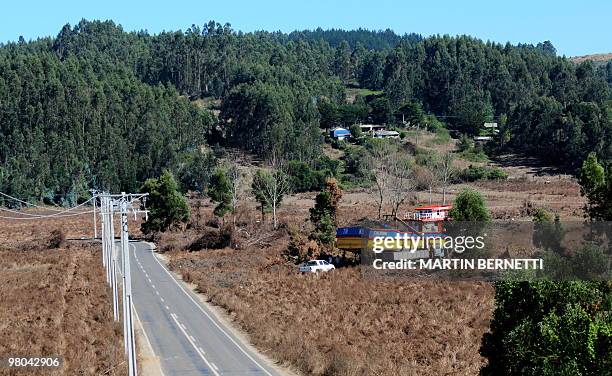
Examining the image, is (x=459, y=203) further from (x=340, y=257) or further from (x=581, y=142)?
(x=581, y=142)

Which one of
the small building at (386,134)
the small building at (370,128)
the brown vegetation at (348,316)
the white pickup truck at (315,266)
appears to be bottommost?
the white pickup truck at (315,266)

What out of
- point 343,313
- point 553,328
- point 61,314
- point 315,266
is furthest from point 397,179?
point 553,328

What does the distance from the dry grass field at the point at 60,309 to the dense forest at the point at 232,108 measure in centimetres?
4275

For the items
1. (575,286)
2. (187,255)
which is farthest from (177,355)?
(187,255)

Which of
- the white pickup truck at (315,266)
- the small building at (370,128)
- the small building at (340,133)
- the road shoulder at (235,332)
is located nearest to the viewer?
the road shoulder at (235,332)

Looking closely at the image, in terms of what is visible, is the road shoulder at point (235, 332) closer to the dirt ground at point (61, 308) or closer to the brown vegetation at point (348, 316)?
the brown vegetation at point (348, 316)

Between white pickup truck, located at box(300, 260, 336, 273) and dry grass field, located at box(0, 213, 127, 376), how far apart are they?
1201 cm

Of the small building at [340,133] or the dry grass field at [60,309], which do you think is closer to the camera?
the dry grass field at [60,309]

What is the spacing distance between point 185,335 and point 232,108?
378 ft

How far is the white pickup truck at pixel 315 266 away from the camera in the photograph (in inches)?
1925

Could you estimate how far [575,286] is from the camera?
58.7 feet

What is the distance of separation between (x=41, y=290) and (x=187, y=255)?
700 inches

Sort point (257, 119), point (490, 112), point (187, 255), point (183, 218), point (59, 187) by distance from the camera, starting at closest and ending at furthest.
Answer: point (187, 255) → point (183, 218) → point (59, 187) → point (257, 119) → point (490, 112)

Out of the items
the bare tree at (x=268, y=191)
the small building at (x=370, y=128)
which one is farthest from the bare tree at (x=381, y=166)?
the small building at (x=370, y=128)
